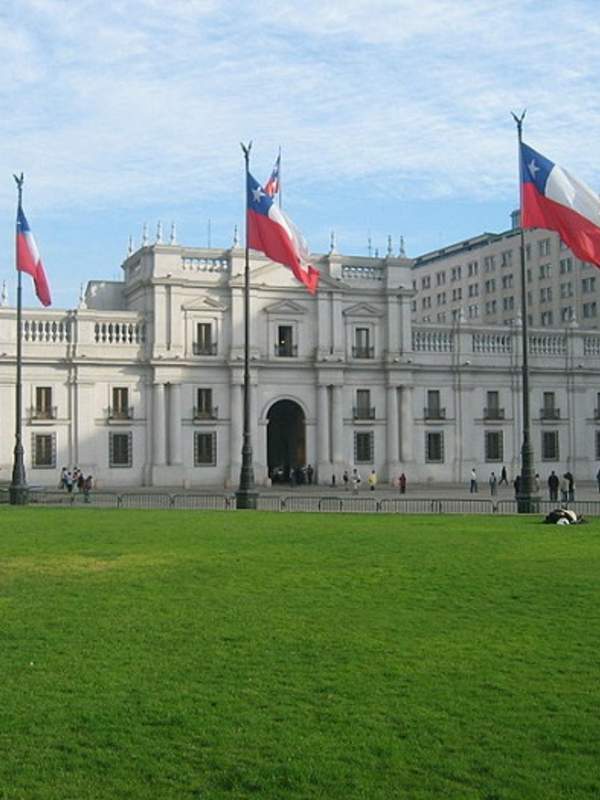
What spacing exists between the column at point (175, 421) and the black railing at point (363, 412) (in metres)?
11.2

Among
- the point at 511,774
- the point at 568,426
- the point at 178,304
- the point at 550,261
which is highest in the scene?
the point at 550,261

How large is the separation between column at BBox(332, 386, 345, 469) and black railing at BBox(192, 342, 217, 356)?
7.88 metres

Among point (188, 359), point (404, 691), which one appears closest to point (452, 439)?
point (188, 359)

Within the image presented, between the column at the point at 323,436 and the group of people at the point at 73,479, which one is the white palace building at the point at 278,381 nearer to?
the column at the point at 323,436

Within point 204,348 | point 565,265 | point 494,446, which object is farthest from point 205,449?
point 565,265

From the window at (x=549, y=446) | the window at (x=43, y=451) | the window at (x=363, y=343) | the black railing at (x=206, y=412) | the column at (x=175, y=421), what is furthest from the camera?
the window at (x=549, y=446)

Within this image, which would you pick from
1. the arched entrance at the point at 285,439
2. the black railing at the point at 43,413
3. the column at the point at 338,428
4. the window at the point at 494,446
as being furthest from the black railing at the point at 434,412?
the black railing at the point at 43,413

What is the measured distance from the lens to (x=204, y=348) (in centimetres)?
6731

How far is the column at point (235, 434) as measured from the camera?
67000 millimetres

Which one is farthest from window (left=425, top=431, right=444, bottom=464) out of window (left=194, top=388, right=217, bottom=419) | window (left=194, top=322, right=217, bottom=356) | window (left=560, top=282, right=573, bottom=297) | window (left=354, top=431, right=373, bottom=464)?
window (left=560, top=282, right=573, bottom=297)

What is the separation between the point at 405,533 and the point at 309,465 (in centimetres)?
4106

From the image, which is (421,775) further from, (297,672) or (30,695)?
(30,695)

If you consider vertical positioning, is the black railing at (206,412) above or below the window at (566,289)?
below

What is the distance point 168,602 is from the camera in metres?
16.5
